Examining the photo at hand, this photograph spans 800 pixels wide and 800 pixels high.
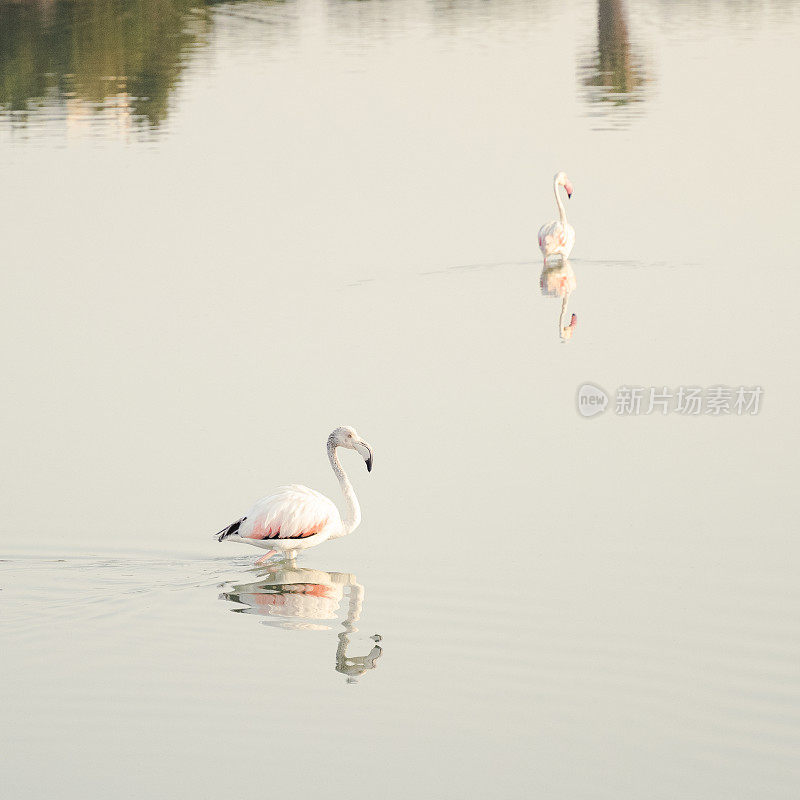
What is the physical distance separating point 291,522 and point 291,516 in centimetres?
4

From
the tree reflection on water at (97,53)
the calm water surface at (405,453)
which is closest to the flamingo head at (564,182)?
the calm water surface at (405,453)

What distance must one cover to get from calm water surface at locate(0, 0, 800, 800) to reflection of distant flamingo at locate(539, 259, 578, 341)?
8 centimetres

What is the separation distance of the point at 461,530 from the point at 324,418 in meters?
2.41

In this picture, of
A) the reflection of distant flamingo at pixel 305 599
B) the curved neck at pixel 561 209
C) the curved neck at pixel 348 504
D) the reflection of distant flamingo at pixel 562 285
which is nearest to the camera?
the reflection of distant flamingo at pixel 305 599

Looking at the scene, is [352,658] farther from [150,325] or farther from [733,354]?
[150,325]

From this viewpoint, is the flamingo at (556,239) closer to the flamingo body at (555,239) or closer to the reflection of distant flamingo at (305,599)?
the flamingo body at (555,239)

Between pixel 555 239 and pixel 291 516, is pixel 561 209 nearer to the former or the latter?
pixel 555 239

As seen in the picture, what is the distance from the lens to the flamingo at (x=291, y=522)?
9.91 metres

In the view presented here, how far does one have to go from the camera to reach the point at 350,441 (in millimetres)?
10625

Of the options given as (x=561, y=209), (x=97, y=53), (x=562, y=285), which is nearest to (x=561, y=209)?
(x=561, y=209)

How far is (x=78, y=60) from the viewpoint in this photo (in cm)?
3434

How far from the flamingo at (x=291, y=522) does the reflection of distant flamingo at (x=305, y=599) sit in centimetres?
20

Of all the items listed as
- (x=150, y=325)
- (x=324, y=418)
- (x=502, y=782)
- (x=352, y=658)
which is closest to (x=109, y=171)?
(x=150, y=325)

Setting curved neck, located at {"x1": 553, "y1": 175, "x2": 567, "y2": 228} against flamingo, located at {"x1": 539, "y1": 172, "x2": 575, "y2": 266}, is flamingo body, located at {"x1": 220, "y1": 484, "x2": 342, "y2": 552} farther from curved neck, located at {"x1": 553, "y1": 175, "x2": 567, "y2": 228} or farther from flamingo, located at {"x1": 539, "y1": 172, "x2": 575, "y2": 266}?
curved neck, located at {"x1": 553, "y1": 175, "x2": 567, "y2": 228}
